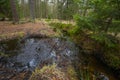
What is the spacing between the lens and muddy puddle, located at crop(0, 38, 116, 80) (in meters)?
4.78

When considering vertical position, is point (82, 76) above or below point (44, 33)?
below

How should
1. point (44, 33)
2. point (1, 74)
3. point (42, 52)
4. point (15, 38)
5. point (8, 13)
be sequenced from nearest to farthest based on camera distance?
point (1, 74), point (42, 52), point (15, 38), point (44, 33), point (8, 13)

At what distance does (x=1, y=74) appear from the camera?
457 centimetres

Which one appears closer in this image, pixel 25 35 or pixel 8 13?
pixel 25 35

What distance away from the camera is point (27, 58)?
19.6 ft

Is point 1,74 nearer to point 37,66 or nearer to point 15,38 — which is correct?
point 37,66

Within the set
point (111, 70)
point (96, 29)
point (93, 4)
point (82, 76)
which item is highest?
point (93, 4)

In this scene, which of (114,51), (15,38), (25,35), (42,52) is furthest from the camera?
(25,35)

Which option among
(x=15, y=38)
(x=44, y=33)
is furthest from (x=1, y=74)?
(x=44, y=33)

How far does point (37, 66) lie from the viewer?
17.0 feet

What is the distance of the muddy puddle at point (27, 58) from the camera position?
478 cm

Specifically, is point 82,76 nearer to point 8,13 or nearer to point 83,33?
point 83,33

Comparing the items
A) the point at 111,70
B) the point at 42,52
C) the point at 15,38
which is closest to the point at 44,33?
the point at 15,38

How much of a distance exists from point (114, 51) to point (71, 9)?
15.2 meters
